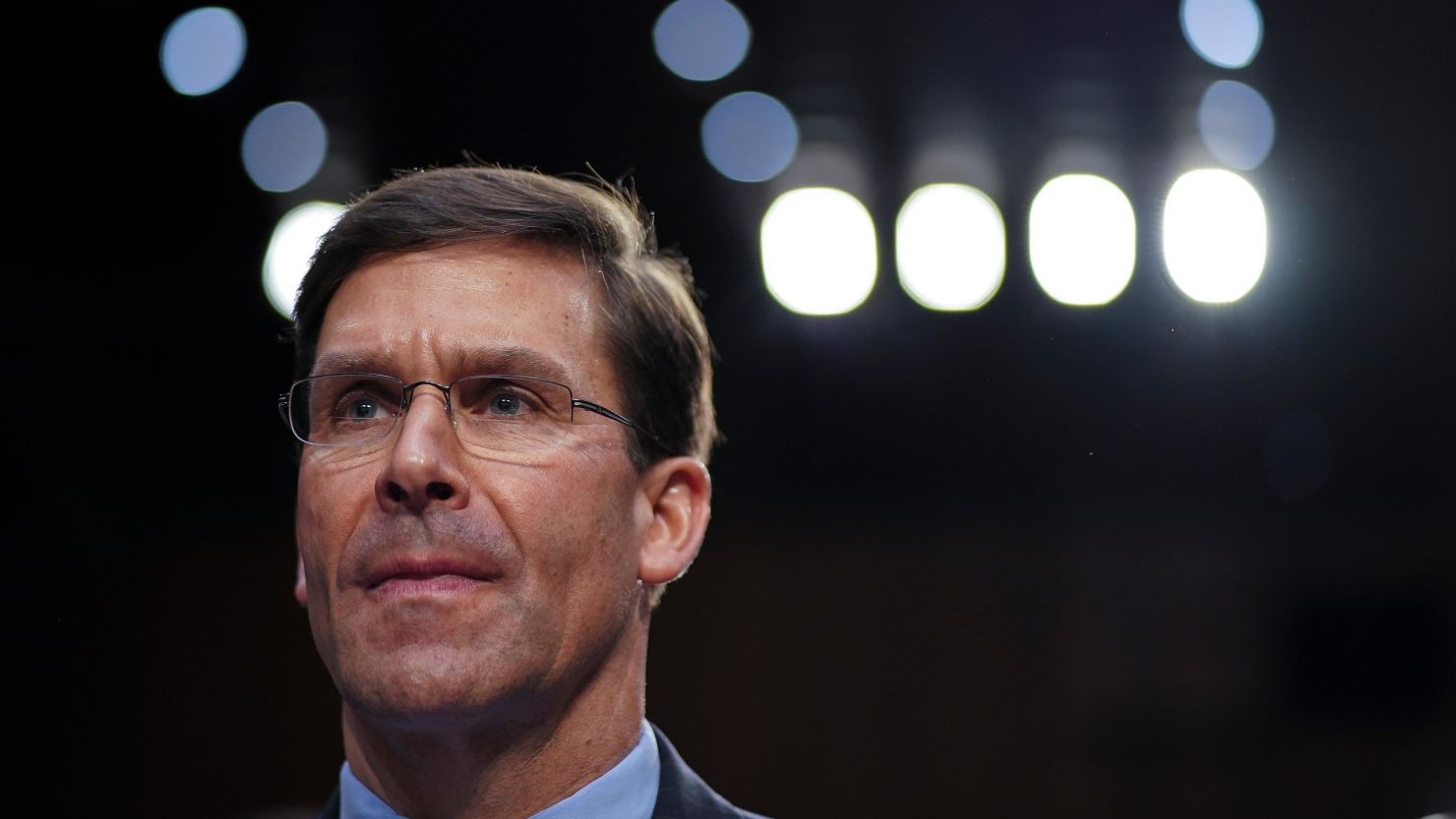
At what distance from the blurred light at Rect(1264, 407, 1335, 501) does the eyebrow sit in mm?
1401

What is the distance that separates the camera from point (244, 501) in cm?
433

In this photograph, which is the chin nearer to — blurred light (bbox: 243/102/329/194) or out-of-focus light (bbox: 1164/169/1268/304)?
out-of-focus light (bbox: 1164/169/1268/304)

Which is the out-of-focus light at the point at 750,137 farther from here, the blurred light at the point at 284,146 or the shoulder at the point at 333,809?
the shoulder at the point at 333,809

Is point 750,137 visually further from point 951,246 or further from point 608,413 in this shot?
point 608,413

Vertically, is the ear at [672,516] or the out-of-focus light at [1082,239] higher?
the out-of-focus light at [1082,239]

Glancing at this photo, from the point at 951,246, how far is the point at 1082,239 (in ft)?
1.88

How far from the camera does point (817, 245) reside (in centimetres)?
343

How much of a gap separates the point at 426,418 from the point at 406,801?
0.52 meters

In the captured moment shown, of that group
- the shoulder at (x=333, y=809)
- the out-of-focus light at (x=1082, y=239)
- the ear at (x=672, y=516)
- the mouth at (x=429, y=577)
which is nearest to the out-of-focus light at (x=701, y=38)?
the out-of-focus light at (x=1082, y=239)

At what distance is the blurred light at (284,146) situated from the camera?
330 cm

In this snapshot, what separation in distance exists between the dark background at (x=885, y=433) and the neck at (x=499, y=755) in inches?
47.6

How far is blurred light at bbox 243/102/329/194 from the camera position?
3.30 m

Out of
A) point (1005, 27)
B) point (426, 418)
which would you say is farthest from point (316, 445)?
point (1005, 27)

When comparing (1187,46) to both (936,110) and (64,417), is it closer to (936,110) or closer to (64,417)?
(936,110)
